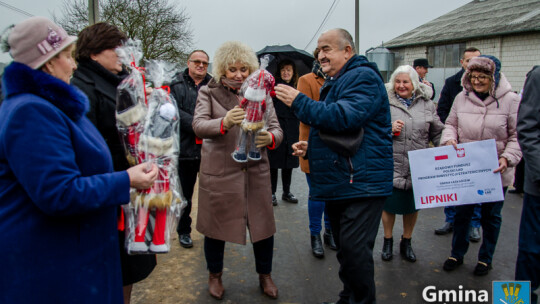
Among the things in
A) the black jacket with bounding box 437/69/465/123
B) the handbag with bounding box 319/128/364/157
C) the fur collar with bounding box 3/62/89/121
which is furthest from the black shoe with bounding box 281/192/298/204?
the fur collar with bounding box 3/62/89/121

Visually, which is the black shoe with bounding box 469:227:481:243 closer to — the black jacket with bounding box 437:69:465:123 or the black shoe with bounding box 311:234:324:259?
the black jacket with bounding box 437:69:465:123

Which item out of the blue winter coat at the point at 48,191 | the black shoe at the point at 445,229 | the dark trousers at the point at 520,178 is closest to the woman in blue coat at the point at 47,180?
the blue winter coat at the point at 48,191

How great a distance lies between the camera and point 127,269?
2367 mm

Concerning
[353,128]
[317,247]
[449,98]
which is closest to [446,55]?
[449,98]

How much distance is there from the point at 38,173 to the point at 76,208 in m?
0.21

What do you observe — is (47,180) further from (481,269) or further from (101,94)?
(481,269)

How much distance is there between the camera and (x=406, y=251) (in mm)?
4152

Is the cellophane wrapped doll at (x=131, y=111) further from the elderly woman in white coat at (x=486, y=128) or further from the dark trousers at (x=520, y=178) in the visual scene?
the dark trousers at (x=520, y=178)

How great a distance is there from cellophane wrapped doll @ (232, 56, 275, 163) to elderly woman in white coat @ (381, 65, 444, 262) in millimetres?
1579

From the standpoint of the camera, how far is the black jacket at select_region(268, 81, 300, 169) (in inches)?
230

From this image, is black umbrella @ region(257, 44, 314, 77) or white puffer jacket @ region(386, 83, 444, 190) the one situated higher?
black umbrella @ region(257, 44, 314, 77)

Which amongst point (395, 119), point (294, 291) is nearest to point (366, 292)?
point (294, 291)

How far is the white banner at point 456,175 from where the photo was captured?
11.4 ft

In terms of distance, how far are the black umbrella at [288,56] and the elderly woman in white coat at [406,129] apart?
2.93m
